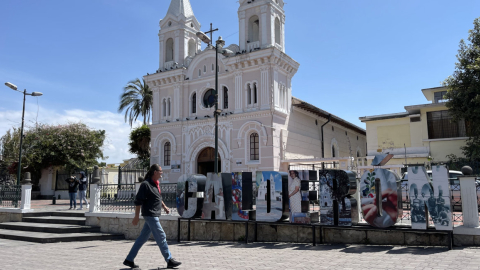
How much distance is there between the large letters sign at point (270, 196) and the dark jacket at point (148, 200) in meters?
3.94

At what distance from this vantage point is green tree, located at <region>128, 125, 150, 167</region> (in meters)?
37.1

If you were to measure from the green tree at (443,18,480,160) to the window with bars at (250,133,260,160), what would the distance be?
1147 centimetres

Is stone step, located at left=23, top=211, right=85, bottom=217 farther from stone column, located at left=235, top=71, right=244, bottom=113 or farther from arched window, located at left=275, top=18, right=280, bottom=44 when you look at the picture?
arched window, located at left=275, top=18, right=280, bottom=44

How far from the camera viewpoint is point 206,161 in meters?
25.9

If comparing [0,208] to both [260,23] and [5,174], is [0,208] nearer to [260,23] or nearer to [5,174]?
[5,174]

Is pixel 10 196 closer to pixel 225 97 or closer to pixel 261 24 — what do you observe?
pixel 225 97

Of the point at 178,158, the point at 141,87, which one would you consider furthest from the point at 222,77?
the point at 141,87

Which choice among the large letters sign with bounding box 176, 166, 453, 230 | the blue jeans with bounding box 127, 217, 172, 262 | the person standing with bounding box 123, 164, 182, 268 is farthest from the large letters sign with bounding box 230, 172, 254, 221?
the blue jeans with bounding box 127, 217, 172, 262

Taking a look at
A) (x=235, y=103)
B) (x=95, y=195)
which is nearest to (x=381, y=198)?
(x=95, y=195)

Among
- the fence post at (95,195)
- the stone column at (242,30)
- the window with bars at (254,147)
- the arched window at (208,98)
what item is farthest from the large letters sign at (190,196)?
the stone column at (242,30)

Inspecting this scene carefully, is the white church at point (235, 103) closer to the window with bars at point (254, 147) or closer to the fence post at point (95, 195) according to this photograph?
the window with bars at point (254, 147)

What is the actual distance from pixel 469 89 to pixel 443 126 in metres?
4.52

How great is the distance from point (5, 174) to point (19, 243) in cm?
1909

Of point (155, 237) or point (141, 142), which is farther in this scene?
point (141, 142)
